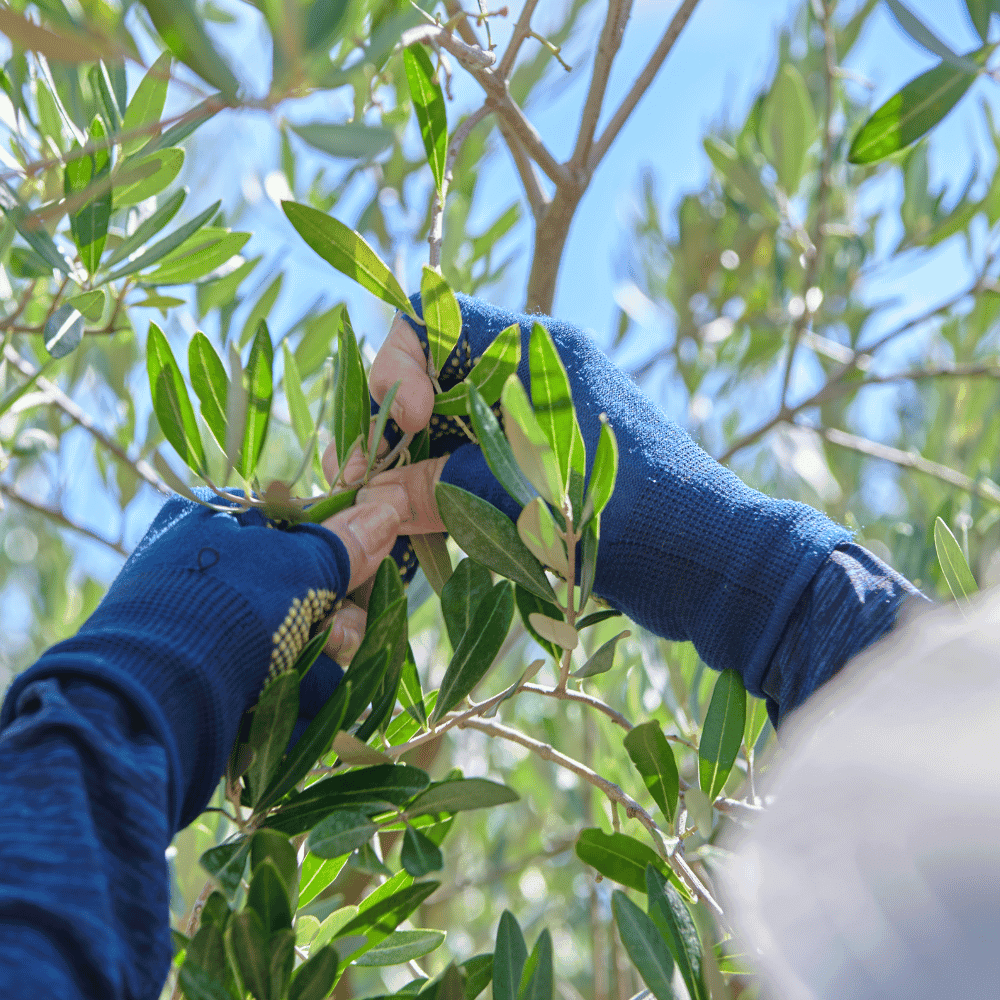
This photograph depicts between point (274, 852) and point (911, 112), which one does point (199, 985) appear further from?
point (911, 112)

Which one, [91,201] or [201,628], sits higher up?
[91,201]

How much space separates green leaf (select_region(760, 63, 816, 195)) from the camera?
1123mm

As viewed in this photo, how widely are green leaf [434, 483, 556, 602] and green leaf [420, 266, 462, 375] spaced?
110 mm

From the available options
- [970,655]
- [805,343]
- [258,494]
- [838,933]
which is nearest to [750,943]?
[838,933]

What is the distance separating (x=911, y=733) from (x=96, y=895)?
13.9 inches

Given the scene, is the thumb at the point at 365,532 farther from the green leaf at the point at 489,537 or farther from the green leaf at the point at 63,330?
the green leaf at the point at 63,330

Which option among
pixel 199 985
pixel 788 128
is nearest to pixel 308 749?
pixel 199 985

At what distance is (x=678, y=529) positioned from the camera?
0.61 meters

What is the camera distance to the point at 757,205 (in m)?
1.22

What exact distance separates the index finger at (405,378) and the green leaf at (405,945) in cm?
34

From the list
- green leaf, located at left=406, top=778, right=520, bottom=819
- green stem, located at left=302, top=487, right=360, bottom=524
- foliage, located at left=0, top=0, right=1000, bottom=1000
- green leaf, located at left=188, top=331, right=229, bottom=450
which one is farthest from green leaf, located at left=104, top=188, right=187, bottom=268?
green leaf, located at left=406, top=778, right=520, bottom=819

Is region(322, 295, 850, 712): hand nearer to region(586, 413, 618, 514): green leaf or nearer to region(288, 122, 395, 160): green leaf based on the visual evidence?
region(586, 413, 618, 514): green leaf

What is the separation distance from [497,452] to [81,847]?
11.1 inches

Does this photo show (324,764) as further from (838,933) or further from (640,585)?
(838,933)
